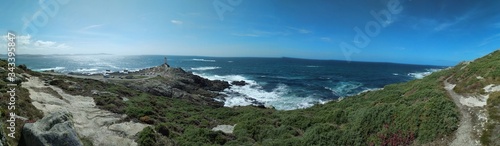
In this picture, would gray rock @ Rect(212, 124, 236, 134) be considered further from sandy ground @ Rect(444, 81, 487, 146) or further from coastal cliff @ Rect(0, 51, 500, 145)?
sandy ground @ Rect(444, 81, 487, 146)

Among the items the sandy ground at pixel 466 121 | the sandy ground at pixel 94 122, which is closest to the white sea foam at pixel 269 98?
the sandy ground at pixel 94 122

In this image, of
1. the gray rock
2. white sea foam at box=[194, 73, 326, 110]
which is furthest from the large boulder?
white sea foam at box=[194, 73, 326, 110]

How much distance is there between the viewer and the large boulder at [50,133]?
11.2 metres

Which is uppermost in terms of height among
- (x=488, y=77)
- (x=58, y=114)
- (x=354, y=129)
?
(x=488, y=77)

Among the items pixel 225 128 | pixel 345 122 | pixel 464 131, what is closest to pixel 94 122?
pixel 225 128

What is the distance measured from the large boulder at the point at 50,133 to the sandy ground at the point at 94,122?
4.71 meters

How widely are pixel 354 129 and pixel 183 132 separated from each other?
13853mm

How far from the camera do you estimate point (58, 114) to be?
42.9 ft

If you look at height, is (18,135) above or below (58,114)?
below

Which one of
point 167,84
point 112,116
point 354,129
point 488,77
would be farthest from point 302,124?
point 167,84

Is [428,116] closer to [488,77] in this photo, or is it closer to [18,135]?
[488,77]

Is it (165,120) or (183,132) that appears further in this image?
(165,120)

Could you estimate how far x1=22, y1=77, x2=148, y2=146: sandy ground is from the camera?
1786 cm

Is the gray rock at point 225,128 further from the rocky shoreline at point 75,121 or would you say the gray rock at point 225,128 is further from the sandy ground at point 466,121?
the sandy ground at point 466,121
